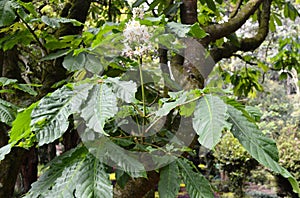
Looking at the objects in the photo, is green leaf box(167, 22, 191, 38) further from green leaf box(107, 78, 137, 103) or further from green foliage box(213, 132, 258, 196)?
green foliage box(213, 132, 258, 196)

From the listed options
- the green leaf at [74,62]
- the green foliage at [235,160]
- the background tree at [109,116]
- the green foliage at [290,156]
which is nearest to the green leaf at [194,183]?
the background tree at [109,116]

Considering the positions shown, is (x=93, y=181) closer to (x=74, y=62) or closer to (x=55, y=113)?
(x=55, y=113)

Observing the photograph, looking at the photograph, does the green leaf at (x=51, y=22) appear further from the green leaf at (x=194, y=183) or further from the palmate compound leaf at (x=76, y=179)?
the green leaf at (x=194, y=183)

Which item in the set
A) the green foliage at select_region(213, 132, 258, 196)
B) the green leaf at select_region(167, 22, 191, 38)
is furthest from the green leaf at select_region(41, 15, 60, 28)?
the green foliage at select_region(213, 132, 258, 196)

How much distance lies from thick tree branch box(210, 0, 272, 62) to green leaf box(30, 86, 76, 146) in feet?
3.13

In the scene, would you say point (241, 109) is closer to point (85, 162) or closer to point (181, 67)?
point (85, 162)

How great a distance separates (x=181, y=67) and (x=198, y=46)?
91mm

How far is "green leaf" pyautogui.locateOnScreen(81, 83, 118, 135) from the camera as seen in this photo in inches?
19.9

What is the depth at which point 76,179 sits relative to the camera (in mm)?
591

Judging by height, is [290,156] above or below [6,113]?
below

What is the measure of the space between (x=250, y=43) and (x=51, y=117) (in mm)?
1410

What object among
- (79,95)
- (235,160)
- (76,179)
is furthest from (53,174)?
(235,160)

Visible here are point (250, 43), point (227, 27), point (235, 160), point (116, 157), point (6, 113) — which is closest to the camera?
point (116, 157)

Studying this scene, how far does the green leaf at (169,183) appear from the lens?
0.66 metres
